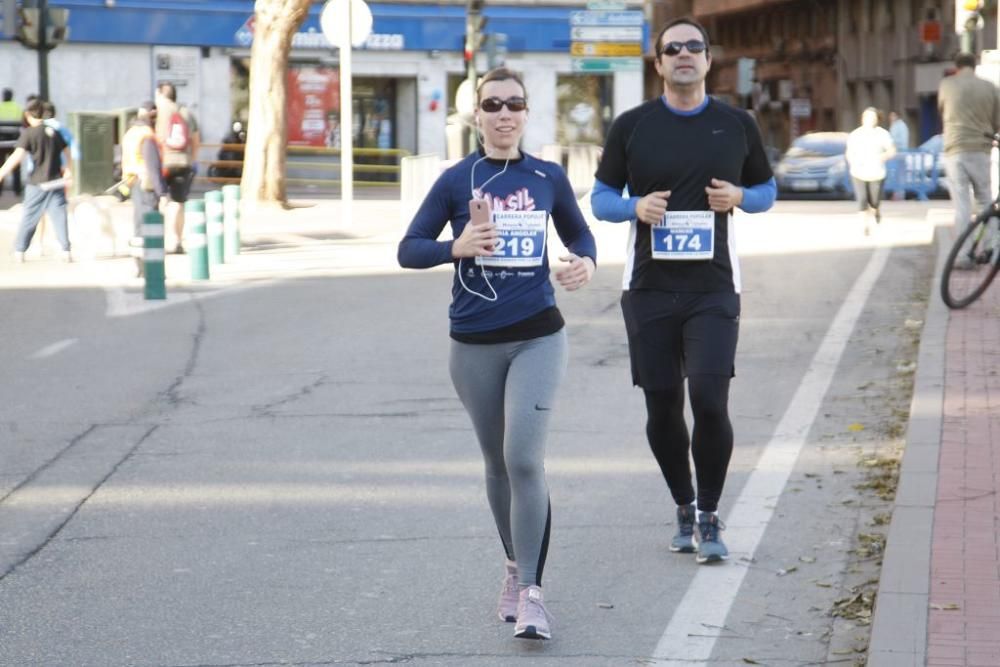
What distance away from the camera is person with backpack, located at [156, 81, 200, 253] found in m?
20.2

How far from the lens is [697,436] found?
6.76 metres

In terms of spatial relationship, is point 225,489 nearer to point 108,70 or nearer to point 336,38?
point 336,38

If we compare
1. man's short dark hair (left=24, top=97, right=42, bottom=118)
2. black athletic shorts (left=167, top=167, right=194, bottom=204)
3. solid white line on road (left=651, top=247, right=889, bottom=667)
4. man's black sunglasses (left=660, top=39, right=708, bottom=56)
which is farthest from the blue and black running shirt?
man's short dark hair (left=24, top=97, right=42, bottom=118)

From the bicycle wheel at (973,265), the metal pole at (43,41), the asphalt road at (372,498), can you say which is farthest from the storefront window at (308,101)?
the bicycle wheel at (973,265)

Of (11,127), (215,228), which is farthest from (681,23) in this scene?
(11,127)

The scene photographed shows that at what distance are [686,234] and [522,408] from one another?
112cm

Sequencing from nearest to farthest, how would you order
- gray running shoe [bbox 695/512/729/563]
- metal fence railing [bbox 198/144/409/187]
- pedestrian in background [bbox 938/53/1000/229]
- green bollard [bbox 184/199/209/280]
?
gray running shoe [bbox 695/512/729/563] → pedestrian in background [bbox 938/53/1000/229] → green bollard [bbox 184/199/209/280] → metal fence railing [bbox 198/144/409/187]

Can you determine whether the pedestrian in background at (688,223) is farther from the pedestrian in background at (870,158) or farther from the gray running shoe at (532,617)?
the pedestrian in background at (870,158)

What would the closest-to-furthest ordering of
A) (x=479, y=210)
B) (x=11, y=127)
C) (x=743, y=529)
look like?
(x=479, y=210) < (x=743, y=529) < (x=11, y=127)

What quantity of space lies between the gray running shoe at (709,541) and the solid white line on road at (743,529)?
0.04 m

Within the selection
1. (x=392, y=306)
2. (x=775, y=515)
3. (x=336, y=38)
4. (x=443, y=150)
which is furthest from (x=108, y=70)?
(x=775, y=515)

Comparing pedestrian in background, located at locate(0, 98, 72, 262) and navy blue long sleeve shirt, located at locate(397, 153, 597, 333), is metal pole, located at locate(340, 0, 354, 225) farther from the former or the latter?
navy blue long sleeve shirt, located at locate(397, 153, 597, 333)

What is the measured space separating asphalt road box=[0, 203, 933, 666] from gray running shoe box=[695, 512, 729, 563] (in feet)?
0.22

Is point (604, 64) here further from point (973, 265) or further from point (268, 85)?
point (973, 265)
